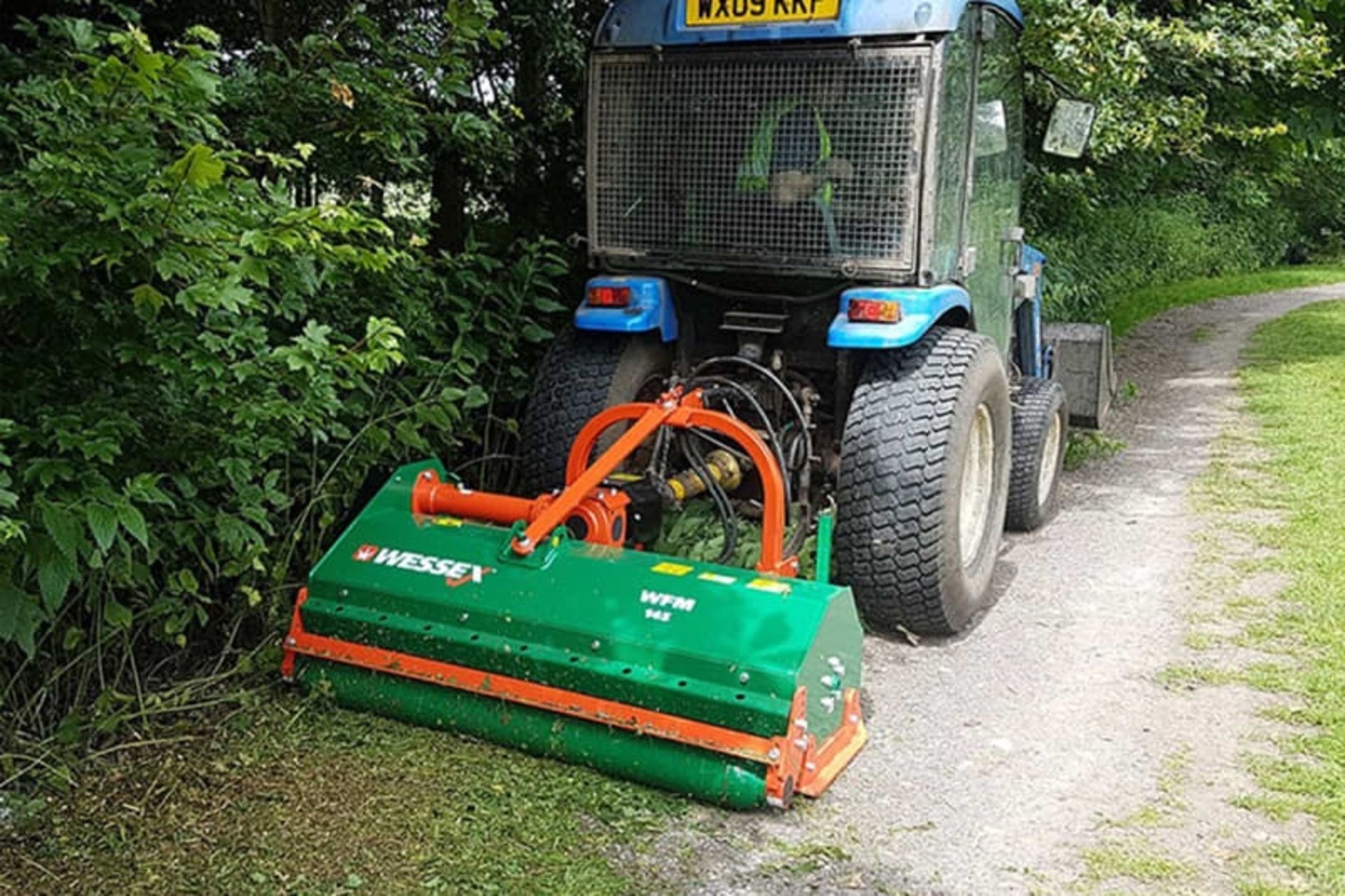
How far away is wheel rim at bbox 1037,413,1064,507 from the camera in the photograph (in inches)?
235

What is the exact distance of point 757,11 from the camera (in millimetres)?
4422

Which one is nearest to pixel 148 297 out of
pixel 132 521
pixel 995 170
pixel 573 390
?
pixel 132 521

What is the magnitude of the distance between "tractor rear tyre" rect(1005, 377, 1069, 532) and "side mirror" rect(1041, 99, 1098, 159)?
1.13 meters

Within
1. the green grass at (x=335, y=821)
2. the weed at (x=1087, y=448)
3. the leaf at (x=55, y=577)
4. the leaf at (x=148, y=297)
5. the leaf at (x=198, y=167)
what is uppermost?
the leaf at (x=198, y=167)

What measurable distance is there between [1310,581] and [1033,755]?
2.12 meters

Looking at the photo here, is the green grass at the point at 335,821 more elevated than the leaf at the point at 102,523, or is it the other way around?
the leaf at the point at 102,523

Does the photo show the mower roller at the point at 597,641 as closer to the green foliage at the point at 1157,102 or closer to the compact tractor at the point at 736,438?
the compact tractor at the point at 736,438

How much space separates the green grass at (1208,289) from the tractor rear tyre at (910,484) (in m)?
9.65

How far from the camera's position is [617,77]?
15.4 feet

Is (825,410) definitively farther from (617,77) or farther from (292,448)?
(292,448)

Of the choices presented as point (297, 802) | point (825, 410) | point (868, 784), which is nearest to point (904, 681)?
point (868, 784)

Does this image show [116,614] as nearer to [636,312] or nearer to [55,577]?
[55,577]

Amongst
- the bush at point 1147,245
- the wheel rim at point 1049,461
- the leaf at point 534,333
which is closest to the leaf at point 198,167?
the leaf at point 534,333

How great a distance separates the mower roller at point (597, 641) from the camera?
3275 millimetres
